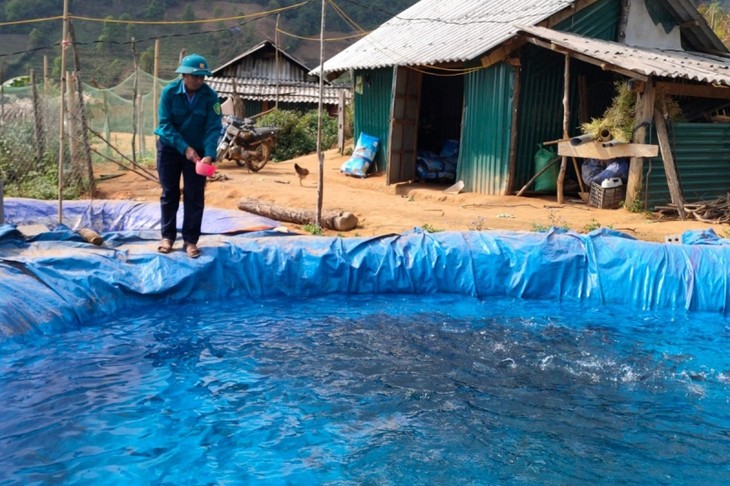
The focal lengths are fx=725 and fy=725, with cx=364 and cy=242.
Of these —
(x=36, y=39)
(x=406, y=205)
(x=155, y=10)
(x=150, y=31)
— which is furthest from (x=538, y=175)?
(x=155, y=10)

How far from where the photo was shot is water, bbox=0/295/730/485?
399 centimetres

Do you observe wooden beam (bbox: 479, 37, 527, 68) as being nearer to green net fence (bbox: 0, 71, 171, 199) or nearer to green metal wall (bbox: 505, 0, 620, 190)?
green metal wall (bbox: 505, 0, 620, 190)

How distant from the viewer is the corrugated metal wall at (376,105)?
15477 millimetres

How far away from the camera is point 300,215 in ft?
32.7

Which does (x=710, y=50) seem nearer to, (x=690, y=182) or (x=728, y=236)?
(x=690, y=182)

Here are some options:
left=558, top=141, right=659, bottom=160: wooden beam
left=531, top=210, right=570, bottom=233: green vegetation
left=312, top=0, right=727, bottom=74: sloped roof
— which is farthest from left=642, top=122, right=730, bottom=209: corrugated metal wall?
left=312, top=0, right=727, bottom=74: sloped roof

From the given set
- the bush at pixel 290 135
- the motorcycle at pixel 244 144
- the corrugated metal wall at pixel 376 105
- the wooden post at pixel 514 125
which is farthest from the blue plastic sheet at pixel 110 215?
the bush at pixel 290 135

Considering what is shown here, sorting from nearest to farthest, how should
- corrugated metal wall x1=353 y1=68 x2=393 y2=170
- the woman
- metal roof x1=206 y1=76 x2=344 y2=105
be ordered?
the woman
corrugated metal wall x1=353 y1=68 x2=393 y2=170
metal roof x1=206 y1=76 x2=344 y2=105

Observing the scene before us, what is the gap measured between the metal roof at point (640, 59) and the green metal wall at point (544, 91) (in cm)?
56

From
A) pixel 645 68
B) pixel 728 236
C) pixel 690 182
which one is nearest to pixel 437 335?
pixel 728 236

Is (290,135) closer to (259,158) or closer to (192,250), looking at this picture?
(259,158)

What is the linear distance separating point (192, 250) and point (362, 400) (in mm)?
2845

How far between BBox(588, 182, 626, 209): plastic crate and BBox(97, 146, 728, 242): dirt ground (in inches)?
8.0

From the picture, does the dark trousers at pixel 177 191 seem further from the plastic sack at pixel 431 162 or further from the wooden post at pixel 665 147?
the plastic sack at pixel 431 162
